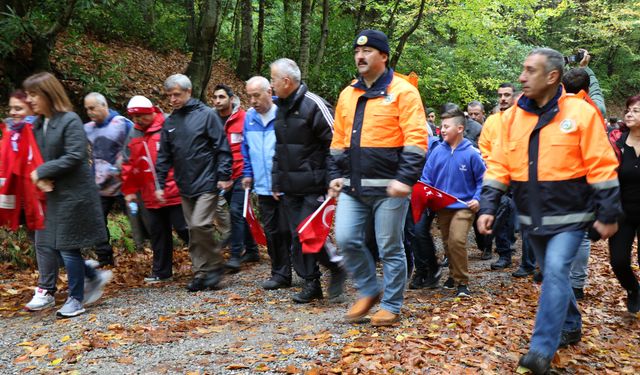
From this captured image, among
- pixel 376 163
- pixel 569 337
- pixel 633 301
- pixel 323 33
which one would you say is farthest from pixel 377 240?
pixel 323 33

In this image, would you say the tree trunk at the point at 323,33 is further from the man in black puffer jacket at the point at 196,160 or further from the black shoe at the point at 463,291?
the black shoe at the point at 463,291

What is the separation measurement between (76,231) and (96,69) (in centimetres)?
812

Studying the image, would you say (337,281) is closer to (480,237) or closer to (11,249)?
(480,237)

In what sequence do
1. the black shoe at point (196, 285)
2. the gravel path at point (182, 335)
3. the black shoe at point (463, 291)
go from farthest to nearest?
the black shoe at point (196, 285) < the black shoe at point (463, 291) < the gravel path at point (182, 335)

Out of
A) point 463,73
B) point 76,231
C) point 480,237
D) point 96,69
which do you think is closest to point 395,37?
point 463,73

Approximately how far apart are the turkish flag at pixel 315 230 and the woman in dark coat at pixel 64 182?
2.05 m

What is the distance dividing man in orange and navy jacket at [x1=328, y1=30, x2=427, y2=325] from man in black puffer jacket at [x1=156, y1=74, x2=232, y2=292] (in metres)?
2.04

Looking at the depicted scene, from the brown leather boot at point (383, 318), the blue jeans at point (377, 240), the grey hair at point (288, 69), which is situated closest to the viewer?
the blue jeans at point (377, 240)

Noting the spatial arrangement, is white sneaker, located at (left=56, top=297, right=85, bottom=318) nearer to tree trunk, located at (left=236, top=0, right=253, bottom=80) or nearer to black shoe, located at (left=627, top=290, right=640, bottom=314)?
black shoe, located at (left=627, top=290, right=640, bottom=314)

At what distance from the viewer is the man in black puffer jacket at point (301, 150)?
6.01 m

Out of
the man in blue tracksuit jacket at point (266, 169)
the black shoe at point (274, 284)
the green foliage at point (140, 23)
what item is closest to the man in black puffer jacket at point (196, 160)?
the man in blue tracksuit jacket at point (266, 169)

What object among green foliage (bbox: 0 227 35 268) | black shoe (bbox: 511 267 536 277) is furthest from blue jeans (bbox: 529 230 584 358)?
green foliage (bbox: 0 227 35 268)

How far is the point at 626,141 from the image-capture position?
5.87m

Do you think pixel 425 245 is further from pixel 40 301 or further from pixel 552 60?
pixel 40 301
